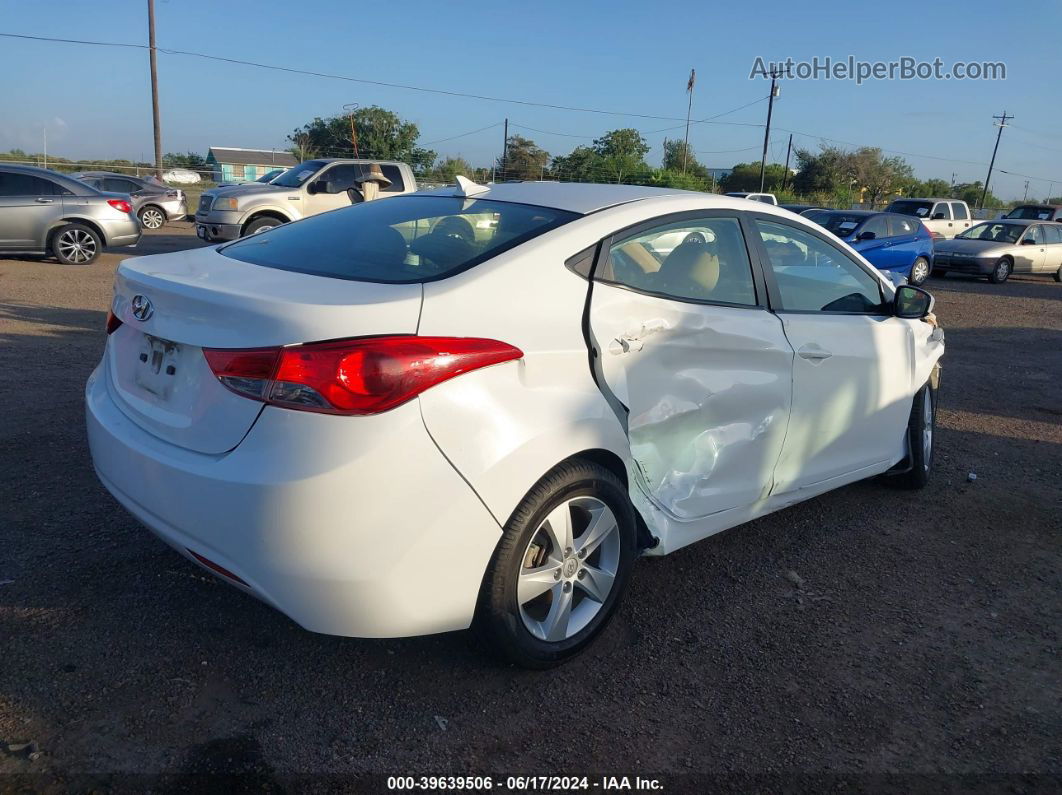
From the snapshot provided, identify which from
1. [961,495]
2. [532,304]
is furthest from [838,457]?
[532,304]

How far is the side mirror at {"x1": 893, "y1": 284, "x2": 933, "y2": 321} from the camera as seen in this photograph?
427cm

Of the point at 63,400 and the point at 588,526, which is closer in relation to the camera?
the point at 588,526

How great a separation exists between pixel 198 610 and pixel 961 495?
4205mm

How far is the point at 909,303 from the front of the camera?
4285mm

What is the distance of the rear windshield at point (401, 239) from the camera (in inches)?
111

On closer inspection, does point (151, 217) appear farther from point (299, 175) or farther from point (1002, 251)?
point (1002, 251)

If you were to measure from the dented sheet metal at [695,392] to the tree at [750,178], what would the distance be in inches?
2033

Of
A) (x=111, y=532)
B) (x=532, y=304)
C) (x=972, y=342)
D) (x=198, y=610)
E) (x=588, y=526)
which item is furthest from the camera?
(x=972, y=342)

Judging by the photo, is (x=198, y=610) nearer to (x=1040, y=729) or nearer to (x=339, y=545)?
(x=339, y=545)

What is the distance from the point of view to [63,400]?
5.55 m

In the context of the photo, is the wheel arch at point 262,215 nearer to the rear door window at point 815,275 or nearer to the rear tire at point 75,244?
the rear tire at point 75,244

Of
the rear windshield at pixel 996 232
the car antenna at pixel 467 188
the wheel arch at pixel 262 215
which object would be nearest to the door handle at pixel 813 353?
the car antenna at pixel 467 188

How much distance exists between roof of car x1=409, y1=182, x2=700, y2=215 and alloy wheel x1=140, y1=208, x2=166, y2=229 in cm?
2211

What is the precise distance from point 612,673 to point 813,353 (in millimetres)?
1697
